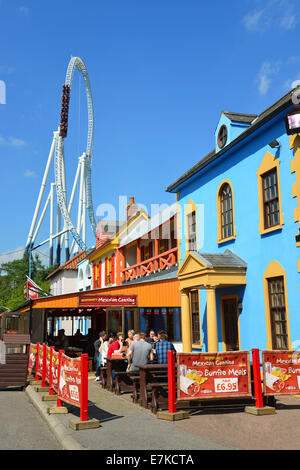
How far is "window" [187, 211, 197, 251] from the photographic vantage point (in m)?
17.4

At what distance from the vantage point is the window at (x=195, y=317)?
1680 centimetres

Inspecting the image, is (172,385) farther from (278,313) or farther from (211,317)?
(211,317)

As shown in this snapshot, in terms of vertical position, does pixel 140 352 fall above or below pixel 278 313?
below

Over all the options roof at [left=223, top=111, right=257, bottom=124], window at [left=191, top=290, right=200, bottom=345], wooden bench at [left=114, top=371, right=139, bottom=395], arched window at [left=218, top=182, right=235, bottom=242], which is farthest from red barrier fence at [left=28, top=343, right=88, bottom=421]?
roof at [left=223, top=111, right=257, bottom=124]

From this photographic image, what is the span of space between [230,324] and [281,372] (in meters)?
5.88

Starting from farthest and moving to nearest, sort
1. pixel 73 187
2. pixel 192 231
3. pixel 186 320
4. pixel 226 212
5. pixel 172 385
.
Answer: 1. pixel 73 187
2. pixel 192 231
3. pixel 186 320
4. pixel 226 212
5. pixel 172 385

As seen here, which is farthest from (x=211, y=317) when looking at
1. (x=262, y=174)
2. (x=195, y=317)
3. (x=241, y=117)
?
(x=241, y=117)

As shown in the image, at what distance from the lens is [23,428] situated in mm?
8414

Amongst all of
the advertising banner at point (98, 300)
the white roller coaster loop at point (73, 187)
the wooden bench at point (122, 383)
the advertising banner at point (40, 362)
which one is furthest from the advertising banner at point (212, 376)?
the white roller coaster loop at point (73, 187)

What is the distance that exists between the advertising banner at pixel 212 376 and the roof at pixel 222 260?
4962 mm

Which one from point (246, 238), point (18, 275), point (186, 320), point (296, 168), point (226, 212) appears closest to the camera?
point (296, 168)

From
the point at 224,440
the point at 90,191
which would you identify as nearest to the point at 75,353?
the point at 224,440

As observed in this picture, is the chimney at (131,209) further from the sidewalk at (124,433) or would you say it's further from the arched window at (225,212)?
the sidewalk at (124,433)
